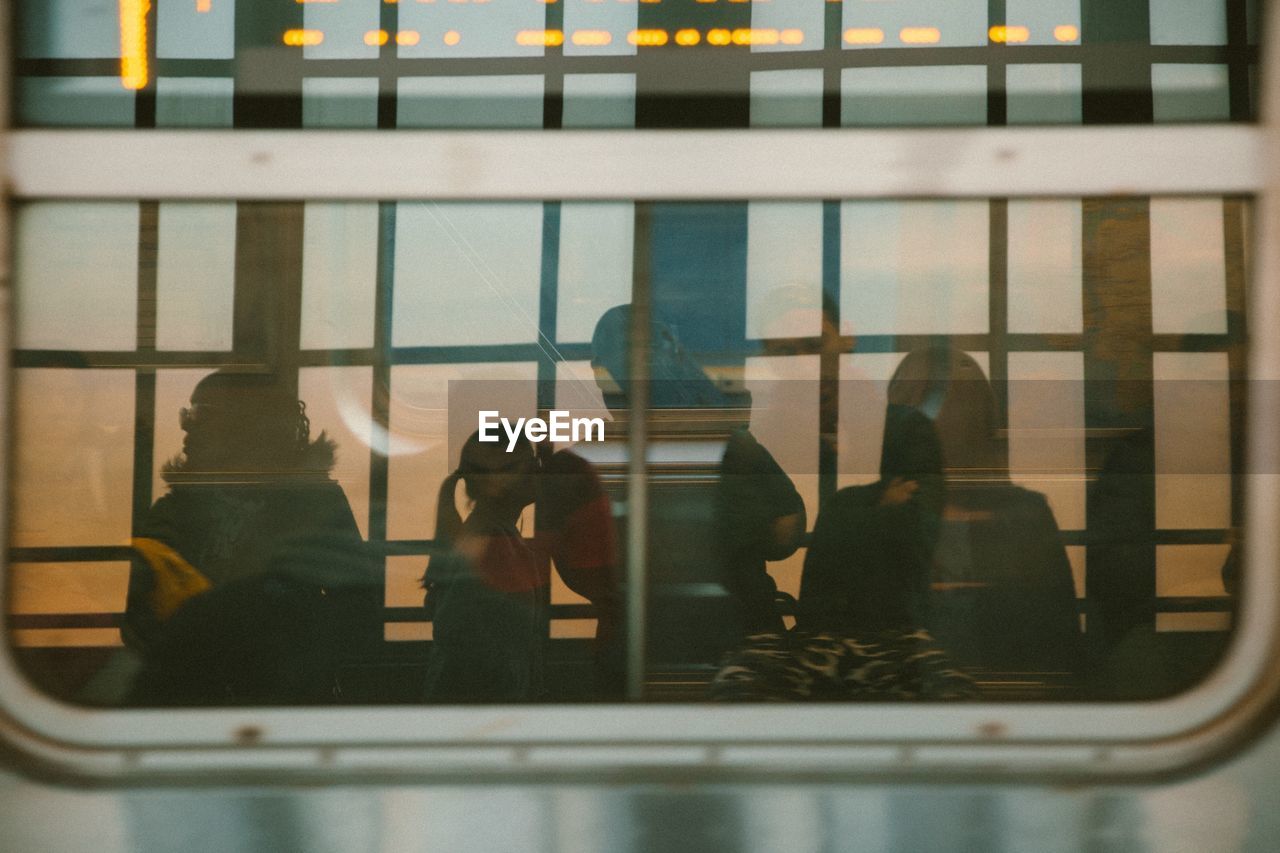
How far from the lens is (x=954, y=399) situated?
1.92 meters

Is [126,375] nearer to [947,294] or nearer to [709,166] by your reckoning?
[709,166]

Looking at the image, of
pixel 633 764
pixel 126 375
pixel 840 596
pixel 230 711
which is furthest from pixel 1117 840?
pixel 126 375

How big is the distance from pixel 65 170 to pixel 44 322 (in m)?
0.26

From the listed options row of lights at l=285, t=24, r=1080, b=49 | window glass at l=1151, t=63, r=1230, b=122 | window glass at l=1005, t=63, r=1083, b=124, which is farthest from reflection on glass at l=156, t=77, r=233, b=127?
window glass at l=1151, t=63, r=1230, b=122

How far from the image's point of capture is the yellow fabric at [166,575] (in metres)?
1.94

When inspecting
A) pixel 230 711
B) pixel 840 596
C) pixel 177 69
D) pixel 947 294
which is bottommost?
pixel 230 711

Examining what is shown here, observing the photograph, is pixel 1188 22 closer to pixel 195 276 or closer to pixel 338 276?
pixel 338 276

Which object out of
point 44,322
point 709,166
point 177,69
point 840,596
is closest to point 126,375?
point 44,322

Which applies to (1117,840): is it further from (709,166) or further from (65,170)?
(65,170)

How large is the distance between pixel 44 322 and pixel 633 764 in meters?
1.24

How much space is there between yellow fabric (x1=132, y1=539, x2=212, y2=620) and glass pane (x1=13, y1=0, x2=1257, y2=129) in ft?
2.37

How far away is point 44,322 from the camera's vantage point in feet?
6.29

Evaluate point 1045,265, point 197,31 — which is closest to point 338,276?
point 197,31

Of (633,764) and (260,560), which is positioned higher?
(260,560)
